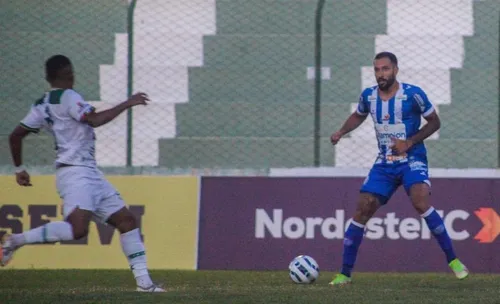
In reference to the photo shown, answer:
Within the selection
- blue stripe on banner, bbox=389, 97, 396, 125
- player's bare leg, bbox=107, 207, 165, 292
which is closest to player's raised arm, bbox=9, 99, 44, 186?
player's bare leg, bbox=107, 207, 165, 292

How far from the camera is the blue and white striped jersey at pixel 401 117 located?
9.69 m

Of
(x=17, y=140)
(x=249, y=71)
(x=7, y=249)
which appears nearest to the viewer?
(x=7, y=249)

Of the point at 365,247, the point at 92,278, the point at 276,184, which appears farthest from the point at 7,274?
the point at 365,247

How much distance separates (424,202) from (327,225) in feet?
7.68

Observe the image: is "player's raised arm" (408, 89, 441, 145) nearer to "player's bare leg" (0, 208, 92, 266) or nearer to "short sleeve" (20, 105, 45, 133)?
"player's bare leg" (0, 208, 92, 266)

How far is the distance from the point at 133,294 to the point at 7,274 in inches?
116

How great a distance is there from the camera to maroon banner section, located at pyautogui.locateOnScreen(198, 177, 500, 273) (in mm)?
11672

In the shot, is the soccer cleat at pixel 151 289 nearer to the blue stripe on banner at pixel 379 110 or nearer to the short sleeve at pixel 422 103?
the blue stripe on banner at pixel 379 110

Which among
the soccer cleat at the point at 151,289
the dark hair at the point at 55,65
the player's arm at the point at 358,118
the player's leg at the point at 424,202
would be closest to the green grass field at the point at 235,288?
the soccer cleat at the point at 151,289

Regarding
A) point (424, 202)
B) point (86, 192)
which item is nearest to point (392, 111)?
point (424, 202)

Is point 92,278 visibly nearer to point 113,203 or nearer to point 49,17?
point 113,203

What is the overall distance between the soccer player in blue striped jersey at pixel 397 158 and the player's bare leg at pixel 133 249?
1813mm

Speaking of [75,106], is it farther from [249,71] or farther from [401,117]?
Answer: [249,71]

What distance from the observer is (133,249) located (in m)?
Answer: 8.80
